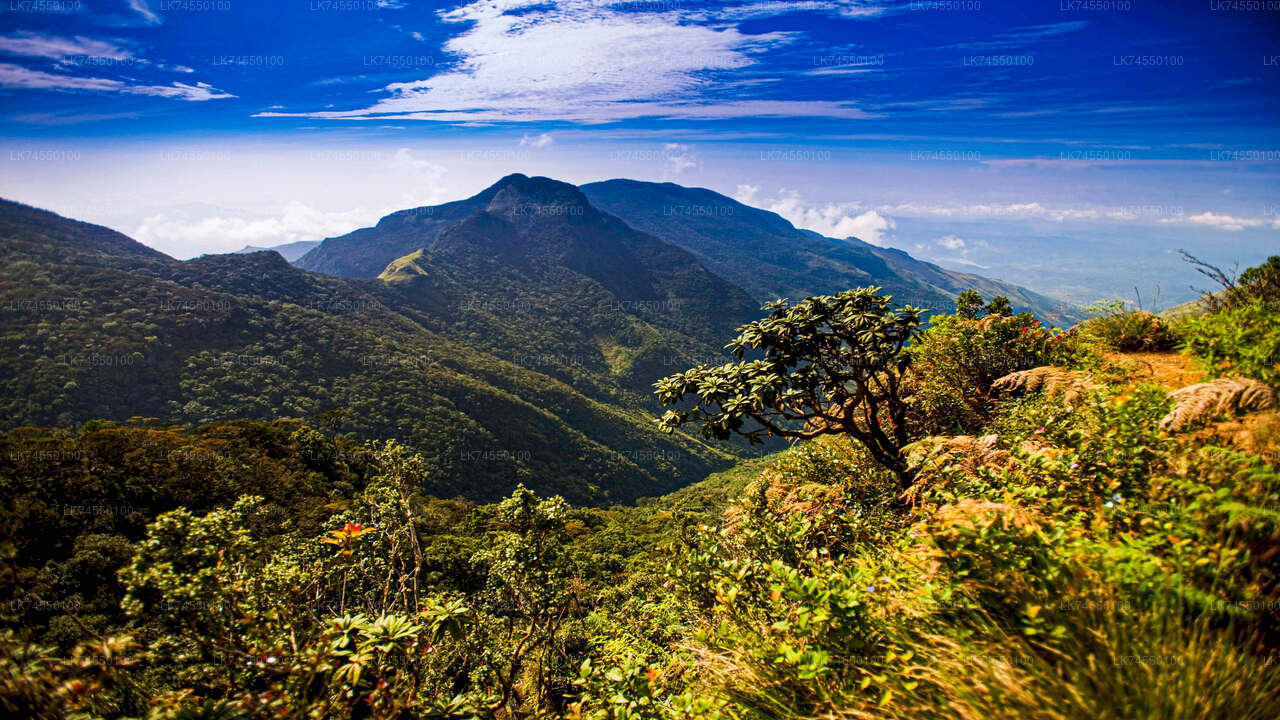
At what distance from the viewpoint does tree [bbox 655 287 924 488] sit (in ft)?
22.7

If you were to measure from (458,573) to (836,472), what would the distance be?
1288 inches

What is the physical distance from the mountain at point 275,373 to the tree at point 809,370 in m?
74.3

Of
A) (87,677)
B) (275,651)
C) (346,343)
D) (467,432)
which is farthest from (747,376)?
(346,343)

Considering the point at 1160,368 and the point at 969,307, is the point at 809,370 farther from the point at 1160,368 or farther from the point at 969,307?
the point at 969,307

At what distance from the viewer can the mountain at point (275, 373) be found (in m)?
82.4

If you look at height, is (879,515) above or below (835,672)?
below

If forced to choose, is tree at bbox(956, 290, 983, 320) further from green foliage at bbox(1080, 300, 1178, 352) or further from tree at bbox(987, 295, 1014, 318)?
green foliage at bbox(1080, 300, 1178, 352)

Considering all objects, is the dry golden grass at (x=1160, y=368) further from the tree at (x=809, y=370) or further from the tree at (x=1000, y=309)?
the tree at (x=1000, y=309)

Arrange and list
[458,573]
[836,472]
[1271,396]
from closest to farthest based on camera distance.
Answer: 1. [1271,396]
2. [836,472]
3. [458,573]

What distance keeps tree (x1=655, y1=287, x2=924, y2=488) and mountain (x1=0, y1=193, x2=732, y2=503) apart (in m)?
74.3

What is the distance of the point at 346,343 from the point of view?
116 m

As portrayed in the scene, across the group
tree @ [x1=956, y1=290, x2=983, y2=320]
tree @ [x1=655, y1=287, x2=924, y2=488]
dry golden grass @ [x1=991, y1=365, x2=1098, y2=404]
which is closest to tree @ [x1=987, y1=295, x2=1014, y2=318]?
tree @ [x1=956, y1=290, x2=983, y2=320]

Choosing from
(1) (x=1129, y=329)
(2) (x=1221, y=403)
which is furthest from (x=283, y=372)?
(2) (x=1221, y=403)

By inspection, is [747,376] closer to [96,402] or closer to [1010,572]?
Answer: [1010,572]
